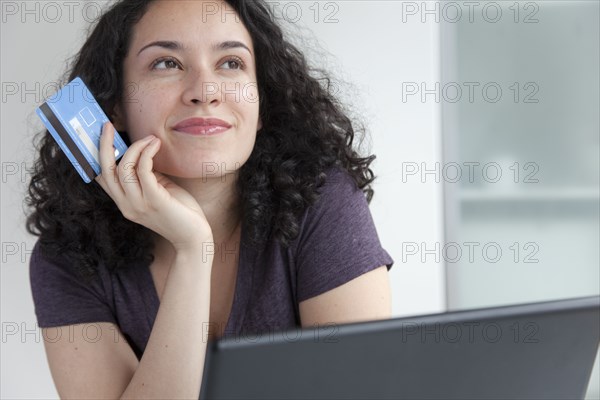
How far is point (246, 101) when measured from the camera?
134 centimetres

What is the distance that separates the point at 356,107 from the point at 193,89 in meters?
0.75

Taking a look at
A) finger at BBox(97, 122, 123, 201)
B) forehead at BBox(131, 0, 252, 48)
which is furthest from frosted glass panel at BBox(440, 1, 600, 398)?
finger at BBox(97, 122, 123, 201)

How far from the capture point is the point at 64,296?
136 cm

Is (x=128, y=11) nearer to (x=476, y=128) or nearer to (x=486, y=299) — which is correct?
(x=476, y=128)

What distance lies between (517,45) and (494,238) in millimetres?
540

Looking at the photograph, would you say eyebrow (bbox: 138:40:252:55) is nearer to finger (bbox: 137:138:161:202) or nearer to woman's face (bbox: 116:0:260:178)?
woman's face (bbox: 116:0:260:178)

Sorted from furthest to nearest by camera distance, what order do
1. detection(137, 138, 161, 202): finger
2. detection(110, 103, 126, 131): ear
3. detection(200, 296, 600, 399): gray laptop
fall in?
detection(110, 103, 126, 131): ear < detection(137, 138, 161, 202): finger < detection(200, 296, 600, 399): gray laptop

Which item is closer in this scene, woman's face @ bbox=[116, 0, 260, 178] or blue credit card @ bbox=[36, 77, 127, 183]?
blue credit card @ bbox=[36, 77, 127, 183]

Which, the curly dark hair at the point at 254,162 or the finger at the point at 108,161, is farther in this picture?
the curly dark hair at the point at 254,162

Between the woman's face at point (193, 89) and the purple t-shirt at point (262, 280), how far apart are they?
7.4 inches

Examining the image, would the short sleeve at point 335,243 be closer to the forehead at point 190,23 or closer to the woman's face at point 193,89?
the woman's face at point 193,89

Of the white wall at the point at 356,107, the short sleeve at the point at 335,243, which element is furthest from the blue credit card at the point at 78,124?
the white wall at the point at 356,107

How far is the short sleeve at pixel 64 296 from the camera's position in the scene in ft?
4.39

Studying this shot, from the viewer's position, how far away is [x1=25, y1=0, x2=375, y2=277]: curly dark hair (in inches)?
55.2
